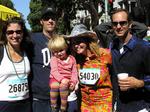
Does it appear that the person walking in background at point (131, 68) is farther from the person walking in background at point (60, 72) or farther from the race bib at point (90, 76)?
the person walking in background at point (60, 72)

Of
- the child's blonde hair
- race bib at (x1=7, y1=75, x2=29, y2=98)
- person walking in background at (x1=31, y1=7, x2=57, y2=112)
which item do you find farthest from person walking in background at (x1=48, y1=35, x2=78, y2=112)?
race bib at (x1=7, y1=75, x2=29, y2=98)

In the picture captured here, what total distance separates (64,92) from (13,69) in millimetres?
745

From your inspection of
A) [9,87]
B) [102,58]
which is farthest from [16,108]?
[102,58]

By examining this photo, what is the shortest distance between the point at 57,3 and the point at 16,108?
3393 cm

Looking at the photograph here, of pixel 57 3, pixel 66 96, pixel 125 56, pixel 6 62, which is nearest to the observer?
pixel 125 56

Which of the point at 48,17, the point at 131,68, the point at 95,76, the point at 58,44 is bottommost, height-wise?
the point at 95,76

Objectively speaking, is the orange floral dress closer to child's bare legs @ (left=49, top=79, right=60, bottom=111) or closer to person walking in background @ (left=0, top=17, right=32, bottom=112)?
child's bare legs @ (left=49, top=79, right=60, bottom=111)

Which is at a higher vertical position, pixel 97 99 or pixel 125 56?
pixel 125 56

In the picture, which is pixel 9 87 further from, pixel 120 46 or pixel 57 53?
pixel 120 46

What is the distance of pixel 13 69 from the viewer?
17.3ft

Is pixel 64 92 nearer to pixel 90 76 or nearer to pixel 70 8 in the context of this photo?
pixel 90 76

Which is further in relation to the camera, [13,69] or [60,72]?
[60,72]

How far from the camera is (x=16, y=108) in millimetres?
5332

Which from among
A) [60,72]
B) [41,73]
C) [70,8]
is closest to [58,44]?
[60,72]
